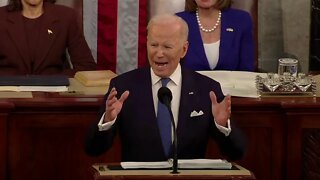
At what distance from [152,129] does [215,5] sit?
1.61 metres

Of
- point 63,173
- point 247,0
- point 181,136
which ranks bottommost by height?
point 63,173

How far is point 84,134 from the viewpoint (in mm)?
3432

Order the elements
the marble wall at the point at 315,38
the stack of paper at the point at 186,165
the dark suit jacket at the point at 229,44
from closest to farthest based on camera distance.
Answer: the stack of paper at the point at 186,165 < the dark suit jacket at the point at 229,44 < the marble wall at the point at 315,38

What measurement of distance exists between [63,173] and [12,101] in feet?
1.27

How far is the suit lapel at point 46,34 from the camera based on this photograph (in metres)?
4.33

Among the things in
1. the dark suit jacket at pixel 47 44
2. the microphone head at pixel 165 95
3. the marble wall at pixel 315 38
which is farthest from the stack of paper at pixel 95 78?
the marble wall at pixel 315 38

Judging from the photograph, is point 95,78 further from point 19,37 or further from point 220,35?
point 220,35

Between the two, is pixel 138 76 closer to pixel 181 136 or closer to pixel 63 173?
pixel 181 136

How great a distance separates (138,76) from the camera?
3053mm

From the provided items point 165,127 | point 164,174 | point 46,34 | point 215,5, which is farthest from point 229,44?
point 164,174

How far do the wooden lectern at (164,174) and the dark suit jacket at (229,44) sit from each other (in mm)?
1862

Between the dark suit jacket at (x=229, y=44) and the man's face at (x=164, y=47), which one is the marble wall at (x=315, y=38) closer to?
the dark suit jacket at (x=229, y=44)

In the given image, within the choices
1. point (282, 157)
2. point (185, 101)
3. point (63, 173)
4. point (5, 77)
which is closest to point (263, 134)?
point (282, 157)

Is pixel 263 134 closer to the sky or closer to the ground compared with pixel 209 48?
closer to the ground
